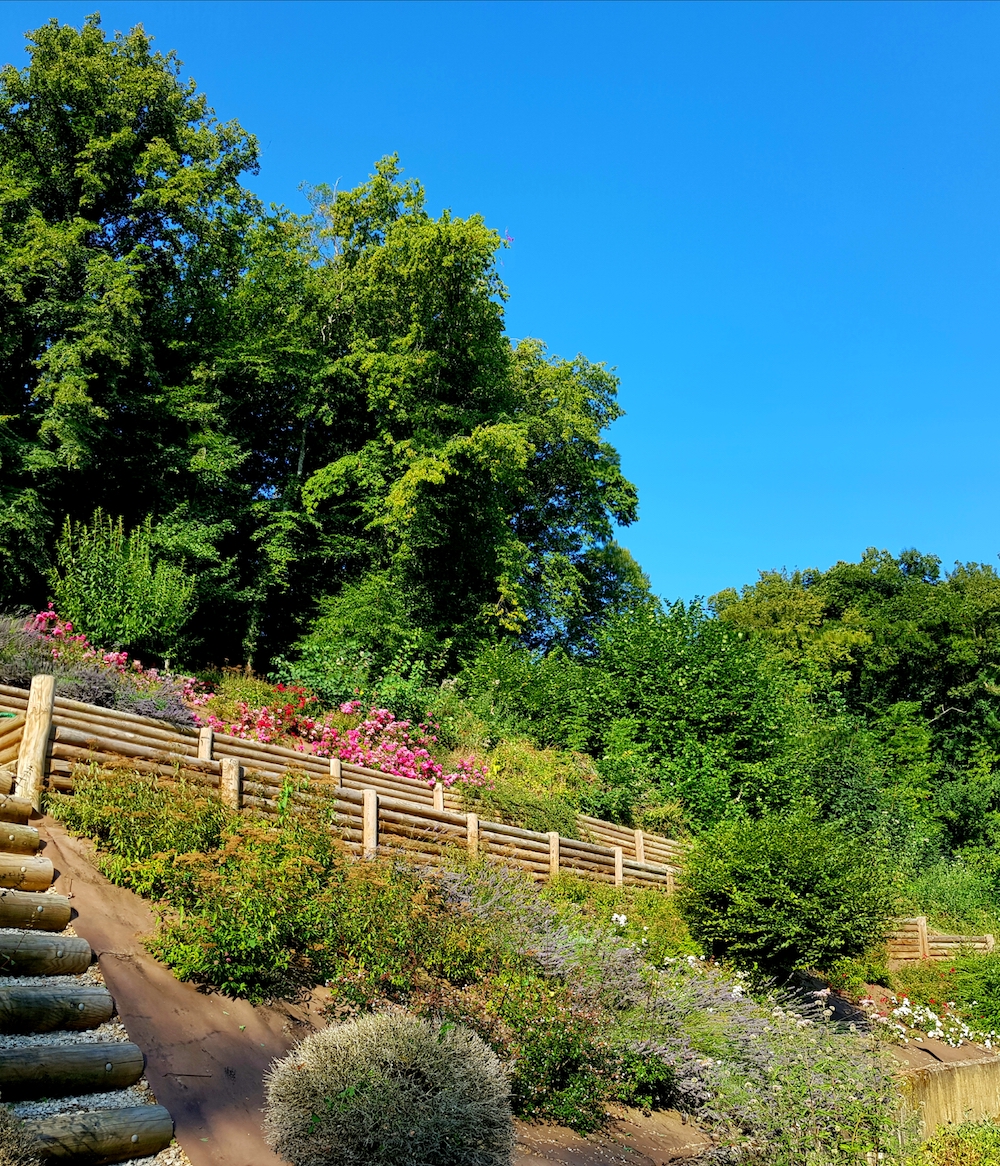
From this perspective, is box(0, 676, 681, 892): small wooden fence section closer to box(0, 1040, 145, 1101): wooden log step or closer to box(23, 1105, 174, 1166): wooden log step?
box(0, 1040, 145, 1101): wooden log step

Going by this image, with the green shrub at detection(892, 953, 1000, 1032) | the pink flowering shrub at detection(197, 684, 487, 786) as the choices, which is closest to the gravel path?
the pink flowering shrub at detection(197, 684, 487, 786)

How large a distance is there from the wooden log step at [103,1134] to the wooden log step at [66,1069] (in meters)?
0.33

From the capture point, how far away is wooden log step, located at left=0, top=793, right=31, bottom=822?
6.68 m

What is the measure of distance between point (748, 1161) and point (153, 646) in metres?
12.2

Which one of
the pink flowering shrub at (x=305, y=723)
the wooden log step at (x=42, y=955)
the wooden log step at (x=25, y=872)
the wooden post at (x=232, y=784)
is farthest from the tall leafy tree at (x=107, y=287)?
the wooden log step at (x=42, y=955)

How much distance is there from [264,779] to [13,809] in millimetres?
2399

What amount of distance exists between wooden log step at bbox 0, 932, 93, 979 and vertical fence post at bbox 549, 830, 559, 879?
7.02 m

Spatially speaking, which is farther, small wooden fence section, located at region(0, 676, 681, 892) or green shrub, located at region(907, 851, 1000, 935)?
green shrub, located at region(907, 851, 1000, 935)

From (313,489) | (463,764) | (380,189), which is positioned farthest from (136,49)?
(463,764)

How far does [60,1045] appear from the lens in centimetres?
470

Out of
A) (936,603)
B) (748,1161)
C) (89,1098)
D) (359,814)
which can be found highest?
(936,603)

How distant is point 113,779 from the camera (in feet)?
24.2

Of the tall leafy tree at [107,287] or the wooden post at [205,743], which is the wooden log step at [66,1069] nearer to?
the wooden post at [205,743]

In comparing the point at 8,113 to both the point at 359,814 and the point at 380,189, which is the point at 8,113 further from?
the point at 359,814
